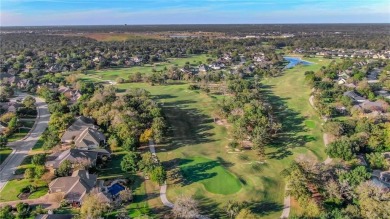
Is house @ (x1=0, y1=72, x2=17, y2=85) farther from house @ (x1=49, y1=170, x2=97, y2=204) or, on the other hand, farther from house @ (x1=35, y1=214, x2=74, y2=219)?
house @ (x1=35, y1=214, x2=74, y2=219)

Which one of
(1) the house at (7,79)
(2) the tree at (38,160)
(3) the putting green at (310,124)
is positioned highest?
(1) the house at (7,79)

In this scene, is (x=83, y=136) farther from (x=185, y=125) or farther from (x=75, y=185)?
(x=185, y=125)

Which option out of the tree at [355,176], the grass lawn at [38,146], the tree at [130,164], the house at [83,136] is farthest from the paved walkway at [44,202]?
the tree at [355,176]

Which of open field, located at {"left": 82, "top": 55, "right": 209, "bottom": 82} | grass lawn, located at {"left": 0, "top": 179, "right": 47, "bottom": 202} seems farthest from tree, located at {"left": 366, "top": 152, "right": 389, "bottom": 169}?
open field, located at {"left": 82, "top": 55, "right": 209, "bottom": 82}

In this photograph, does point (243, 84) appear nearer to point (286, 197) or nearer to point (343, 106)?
point (343, 106)

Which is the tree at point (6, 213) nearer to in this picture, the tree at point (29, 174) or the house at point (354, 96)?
the tree at point (29, 174)

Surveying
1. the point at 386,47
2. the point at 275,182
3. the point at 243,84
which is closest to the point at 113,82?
the point at 243,84

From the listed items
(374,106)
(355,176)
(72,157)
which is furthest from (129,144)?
(374,106)
